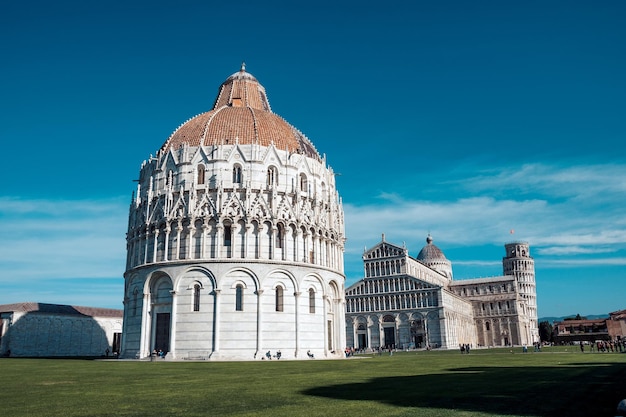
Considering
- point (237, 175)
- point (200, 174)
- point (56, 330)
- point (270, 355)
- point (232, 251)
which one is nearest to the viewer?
point (270, 355)

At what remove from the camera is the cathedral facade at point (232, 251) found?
42781 mm

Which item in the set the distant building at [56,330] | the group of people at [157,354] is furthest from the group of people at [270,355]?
the distant building at [56,330]

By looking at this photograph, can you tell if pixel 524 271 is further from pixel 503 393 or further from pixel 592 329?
pixel 503 393

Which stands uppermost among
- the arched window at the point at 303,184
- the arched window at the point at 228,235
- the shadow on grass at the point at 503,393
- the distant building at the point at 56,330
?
the arched window at the point at 303,184

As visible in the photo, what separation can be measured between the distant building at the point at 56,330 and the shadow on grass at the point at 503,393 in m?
60.0

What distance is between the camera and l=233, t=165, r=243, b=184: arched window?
47216 mm

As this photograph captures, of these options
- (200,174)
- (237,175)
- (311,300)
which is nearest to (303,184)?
(237,175)

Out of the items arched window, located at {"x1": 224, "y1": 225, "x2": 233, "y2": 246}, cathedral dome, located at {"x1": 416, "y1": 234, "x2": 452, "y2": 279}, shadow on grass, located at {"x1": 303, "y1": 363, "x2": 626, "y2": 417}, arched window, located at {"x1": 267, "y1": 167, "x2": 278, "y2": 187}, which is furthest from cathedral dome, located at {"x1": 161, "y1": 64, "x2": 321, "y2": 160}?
cathedral dome, located at {"x1": 416, "y1": 234, "x2": 452, "y2": 279}

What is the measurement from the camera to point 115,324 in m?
83.3

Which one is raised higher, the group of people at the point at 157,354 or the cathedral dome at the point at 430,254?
the cathedral dome at the point at 430,254

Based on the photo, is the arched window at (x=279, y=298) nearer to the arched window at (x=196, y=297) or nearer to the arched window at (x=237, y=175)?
the arched window at (x=196, y=297)

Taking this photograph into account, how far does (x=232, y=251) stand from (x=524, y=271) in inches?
5251

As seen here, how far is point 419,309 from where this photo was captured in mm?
105438

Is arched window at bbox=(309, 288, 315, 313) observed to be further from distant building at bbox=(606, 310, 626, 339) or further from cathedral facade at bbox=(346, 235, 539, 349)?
distant building at bbox=(606, 310, 626, 339)
